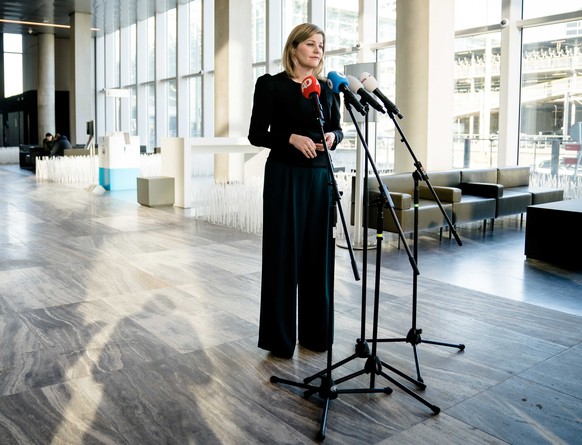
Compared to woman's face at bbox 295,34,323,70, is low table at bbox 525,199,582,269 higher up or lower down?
lower down

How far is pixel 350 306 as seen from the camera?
4.66 metres

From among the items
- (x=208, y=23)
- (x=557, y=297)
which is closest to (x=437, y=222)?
(x=557, y=297)

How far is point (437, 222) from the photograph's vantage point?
742 cm

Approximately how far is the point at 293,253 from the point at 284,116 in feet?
2.38

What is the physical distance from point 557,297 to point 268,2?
12.6 meters

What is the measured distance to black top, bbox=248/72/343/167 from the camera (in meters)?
3.26

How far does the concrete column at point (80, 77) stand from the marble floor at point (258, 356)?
57.0 ft

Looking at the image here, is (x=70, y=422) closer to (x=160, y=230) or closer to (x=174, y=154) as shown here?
(x=160, y=230)

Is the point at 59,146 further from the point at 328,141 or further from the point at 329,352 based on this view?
the point at 329,352

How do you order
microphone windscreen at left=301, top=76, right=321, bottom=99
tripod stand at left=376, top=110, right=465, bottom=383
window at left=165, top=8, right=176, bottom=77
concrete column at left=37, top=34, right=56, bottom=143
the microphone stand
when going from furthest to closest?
concrete column at left=37, top=34, right=56, bottom=143
window at left=165, top=8, right=176, bottom=77
tripod stand at left=376, top=110, right=465, bottom=383
microphone windscreen at left=301, top=76, right=321, bottom=99
the microphone stand

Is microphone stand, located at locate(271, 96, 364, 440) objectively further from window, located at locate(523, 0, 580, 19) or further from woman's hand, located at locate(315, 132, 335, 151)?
window, located at locate(523, 0, 580, 19)

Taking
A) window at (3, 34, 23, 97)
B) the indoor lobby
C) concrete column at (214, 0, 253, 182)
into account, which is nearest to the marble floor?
the indoor lobby

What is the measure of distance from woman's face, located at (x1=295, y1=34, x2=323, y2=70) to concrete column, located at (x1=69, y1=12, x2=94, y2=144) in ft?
68.8

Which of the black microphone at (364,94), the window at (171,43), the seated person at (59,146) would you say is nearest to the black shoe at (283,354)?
the black microphone at (364,94)
